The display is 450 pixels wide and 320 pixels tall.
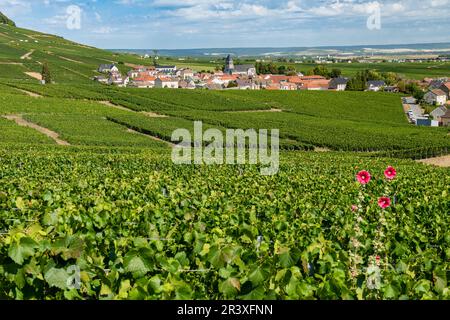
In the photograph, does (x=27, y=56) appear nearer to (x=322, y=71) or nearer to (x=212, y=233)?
(x=322, y=71)

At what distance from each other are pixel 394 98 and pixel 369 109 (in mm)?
13197

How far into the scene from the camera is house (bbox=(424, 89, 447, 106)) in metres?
115

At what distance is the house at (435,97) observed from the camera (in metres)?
115

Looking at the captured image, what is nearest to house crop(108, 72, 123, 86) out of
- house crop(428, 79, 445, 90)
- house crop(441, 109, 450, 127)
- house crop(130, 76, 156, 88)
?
house crop(130, 76, 156, 88)

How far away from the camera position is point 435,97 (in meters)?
115

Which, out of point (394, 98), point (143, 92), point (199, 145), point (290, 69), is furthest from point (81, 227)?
point (290, 69)

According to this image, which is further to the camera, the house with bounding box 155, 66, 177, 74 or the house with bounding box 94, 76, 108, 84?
the house with bounding box 155, 66, 177, 74

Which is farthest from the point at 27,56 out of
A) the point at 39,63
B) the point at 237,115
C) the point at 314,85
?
the point at 237,115

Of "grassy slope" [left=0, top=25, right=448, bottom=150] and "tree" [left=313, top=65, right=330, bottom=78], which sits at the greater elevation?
"tree" [left=313, top=65, right=330, bottom=78]

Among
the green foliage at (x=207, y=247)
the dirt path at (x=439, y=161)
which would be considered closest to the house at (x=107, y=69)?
the dirt path at (x=439, y=161)

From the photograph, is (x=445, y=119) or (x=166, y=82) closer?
(x=445, y=119)

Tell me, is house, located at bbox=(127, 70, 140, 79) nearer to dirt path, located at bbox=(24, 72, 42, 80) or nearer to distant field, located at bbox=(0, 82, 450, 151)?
dirt path, located at bbox=(24, 72, 42, 80)

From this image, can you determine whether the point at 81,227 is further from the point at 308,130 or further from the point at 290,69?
the point at 290,69

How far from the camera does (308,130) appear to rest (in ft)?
195
